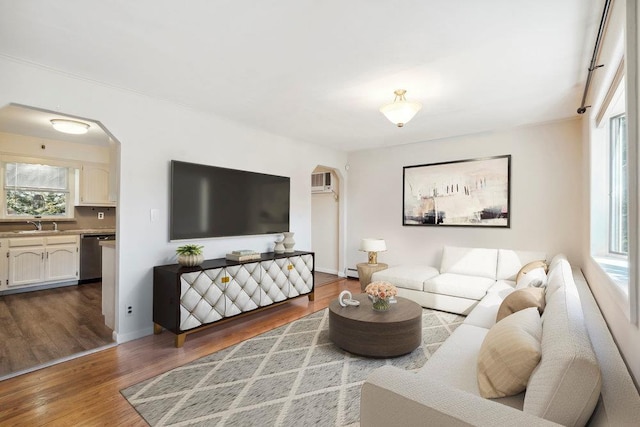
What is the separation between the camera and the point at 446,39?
214 cm

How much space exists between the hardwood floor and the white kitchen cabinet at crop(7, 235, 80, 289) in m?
3.19

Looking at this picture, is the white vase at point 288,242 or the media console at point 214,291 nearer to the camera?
the media console at point 214,291

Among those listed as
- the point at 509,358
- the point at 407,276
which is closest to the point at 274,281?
the point at 407,276

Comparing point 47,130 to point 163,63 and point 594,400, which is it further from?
point 594,400

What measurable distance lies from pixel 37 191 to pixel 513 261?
7.54 metres

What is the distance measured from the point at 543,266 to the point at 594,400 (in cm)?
308

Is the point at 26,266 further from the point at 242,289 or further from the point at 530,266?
the point at 530,266

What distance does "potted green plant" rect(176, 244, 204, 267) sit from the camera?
3.16 meters

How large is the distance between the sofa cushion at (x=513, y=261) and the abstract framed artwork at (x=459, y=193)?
1.52 ft

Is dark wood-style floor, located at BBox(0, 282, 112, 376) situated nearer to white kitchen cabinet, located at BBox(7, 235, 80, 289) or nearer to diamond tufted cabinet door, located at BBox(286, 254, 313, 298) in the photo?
white kitchen cabinet, located at BBox(7, 235, 80, 289)

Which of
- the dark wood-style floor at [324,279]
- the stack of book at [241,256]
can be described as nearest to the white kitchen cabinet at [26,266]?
the stack of book at [241,256]

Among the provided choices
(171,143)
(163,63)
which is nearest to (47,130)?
(171,143)

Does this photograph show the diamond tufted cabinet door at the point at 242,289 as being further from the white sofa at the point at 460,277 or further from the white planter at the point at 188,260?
the white sofa at the point at 460,277

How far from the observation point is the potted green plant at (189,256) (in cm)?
316
